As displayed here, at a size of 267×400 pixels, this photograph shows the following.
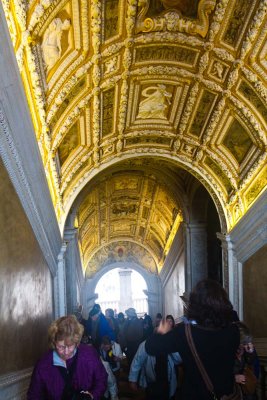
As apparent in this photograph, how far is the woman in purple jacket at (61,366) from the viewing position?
3.97 metres

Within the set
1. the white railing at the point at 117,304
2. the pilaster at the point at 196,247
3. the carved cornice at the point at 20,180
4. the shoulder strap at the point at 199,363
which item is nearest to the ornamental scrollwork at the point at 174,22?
the carved cornice at the point at 20,180

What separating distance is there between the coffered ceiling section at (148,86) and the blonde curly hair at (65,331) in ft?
9.94

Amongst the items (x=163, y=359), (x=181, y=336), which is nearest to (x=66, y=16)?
(x=163, y=359)

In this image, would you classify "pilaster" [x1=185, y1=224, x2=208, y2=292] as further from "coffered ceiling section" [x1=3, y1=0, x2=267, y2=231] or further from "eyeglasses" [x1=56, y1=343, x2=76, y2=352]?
"eyeglasses" [x1=56, y1=343, x2=76, y2=352]

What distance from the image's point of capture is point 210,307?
3.52 metres

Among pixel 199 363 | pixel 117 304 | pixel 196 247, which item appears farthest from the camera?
pixel 117 304

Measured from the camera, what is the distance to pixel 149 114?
37.5ft

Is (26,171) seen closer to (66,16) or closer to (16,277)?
(16,277)

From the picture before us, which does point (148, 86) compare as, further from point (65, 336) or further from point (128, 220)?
point (128, 220)

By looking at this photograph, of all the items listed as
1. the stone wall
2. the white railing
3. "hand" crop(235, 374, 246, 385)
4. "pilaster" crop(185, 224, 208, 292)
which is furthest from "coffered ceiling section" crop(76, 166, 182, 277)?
the white railing

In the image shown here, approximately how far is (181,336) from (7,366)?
2.55 meters

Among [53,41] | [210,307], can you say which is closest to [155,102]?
[53,41]

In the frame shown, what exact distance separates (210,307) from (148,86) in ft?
24.4

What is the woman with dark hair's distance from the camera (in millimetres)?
3445
